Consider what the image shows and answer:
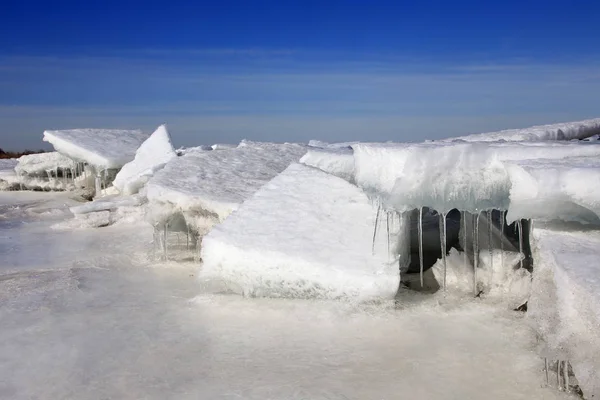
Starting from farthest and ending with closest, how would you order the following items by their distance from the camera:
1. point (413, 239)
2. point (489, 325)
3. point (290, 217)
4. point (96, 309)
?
point (413, 239) < point (290, 217) < point (96, 309) < point (489, 325)

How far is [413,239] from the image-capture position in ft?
19.0

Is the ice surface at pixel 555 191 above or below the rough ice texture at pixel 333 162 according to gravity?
below

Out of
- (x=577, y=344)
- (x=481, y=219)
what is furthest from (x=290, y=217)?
(x=577, y=344)

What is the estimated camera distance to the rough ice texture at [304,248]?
179 inches

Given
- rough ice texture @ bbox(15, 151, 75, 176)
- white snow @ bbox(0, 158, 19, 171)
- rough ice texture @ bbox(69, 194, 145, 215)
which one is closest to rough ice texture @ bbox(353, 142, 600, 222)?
rough ice texture @ bbox(69, 194, 145, 215)

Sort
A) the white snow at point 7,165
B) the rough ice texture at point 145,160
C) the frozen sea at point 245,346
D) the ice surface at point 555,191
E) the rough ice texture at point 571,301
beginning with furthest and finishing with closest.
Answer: the white snow at point 7,165, the rough ice texture at point 145,160, the ice surface at point 555,191, the frozen sea at point 245,346, the rough ice texture at point 571,301

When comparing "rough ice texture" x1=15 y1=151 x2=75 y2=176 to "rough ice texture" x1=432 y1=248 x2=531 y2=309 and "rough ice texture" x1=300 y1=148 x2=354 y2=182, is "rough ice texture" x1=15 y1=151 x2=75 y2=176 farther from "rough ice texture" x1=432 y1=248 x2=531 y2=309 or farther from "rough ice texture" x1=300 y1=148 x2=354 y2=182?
"rough ice texture" x1=432 y1=248 x2=531 y2=309

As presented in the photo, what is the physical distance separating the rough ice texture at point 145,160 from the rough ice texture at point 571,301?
7.44 m

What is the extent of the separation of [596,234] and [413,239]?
2208 millimetres

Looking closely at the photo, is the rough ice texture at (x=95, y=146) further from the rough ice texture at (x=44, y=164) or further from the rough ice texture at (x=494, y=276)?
the rough ice texture at (x=494, y=276)

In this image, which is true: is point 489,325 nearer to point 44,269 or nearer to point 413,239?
point 413,239

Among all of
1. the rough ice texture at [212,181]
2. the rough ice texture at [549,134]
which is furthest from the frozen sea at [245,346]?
the rough ice texture at [549,134]

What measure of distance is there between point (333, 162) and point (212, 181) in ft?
5.51

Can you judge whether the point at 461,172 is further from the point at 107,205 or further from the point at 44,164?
the point at 44,164
